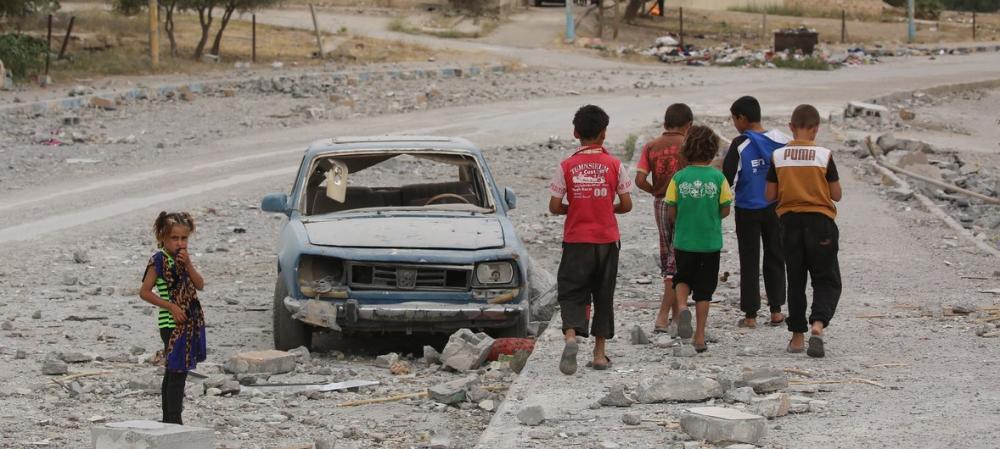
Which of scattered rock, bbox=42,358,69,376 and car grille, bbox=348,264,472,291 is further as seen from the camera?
car grille, bbox=348,264,472,291

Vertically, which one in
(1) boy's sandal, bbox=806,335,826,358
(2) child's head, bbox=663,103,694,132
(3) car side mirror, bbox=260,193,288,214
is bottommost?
(1) boy's sandal, bbox=806,335,826,358

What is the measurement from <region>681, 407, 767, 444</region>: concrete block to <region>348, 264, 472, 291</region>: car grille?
305 centimetres

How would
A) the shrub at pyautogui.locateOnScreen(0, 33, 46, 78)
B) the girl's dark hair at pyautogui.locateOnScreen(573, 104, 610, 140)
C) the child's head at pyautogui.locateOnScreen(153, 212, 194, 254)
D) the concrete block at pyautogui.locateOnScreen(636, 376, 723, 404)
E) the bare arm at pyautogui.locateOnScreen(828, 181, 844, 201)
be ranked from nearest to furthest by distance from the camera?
1. the child's head at pyautogui.locateOnScreen(153, 212, 194, 254)
2. the concrete block at pyautogui.locateOnScreen(636, 376, 723, 404)
3. the girl's dark hair at pyautogui.locateOnScreen(573, 104, 610, 140)
4. the bare arm at pyautogui.locateOnScreen(828, 181, 844, 201)
5. the shrub at pyautogui.locateOnScreen(0, 33, 46, 78)

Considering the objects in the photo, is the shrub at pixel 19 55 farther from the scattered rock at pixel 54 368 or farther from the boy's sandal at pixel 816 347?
the boy's sandal at pixel 816 347

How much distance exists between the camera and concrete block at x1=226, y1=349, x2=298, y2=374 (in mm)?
8828

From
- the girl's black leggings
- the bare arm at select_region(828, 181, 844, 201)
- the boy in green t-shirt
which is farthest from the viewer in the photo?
the boy in green t-shirt

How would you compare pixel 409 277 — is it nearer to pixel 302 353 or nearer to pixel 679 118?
pixel 302 353

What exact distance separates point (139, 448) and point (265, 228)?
9.72 m

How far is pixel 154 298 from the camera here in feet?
22.7

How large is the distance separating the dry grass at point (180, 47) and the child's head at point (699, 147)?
2670 centimetres

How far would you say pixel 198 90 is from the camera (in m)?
32.7

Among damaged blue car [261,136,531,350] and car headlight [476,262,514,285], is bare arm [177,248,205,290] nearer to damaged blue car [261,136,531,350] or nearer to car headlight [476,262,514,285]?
damaged blue car [261,136,531,350]

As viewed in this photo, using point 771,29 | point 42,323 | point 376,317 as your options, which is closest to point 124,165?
point 42,323

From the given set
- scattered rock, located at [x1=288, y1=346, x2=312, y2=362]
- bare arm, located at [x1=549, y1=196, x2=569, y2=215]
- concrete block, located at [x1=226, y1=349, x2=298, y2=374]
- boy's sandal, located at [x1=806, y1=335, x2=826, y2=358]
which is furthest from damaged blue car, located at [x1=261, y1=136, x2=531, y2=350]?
boy's sandal, located at [x1=806, y1=335, x2=826, y2=358]
